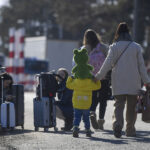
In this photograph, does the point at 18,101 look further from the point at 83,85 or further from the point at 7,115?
the point at 83,85

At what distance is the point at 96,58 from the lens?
34.6 ft

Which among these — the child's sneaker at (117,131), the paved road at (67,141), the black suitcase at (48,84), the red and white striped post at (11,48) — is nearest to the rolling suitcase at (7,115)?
the paved road at (67,141)

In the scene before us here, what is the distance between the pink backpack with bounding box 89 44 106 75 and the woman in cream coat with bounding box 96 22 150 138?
44.4 inches

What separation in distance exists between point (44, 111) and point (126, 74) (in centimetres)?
173

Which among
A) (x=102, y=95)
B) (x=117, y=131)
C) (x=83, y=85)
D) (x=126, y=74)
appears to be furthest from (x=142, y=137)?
(x=102, y=95)

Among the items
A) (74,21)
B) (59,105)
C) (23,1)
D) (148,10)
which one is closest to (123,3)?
(148,10)

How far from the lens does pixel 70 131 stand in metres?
10.4

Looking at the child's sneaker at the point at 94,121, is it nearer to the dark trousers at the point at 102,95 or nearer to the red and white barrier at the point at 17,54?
the dark trousers at the point at 102,95

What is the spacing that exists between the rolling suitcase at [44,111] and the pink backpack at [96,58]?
0.88m

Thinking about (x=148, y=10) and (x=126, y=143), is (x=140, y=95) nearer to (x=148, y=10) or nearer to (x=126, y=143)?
(x=126, y=143)

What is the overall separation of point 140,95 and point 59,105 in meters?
1.96

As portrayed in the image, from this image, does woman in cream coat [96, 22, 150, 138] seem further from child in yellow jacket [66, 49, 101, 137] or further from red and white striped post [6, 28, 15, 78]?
red and white striped post [6, 28, 15, 78]

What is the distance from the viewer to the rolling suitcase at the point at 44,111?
33.8 ft

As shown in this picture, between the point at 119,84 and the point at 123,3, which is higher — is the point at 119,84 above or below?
below
